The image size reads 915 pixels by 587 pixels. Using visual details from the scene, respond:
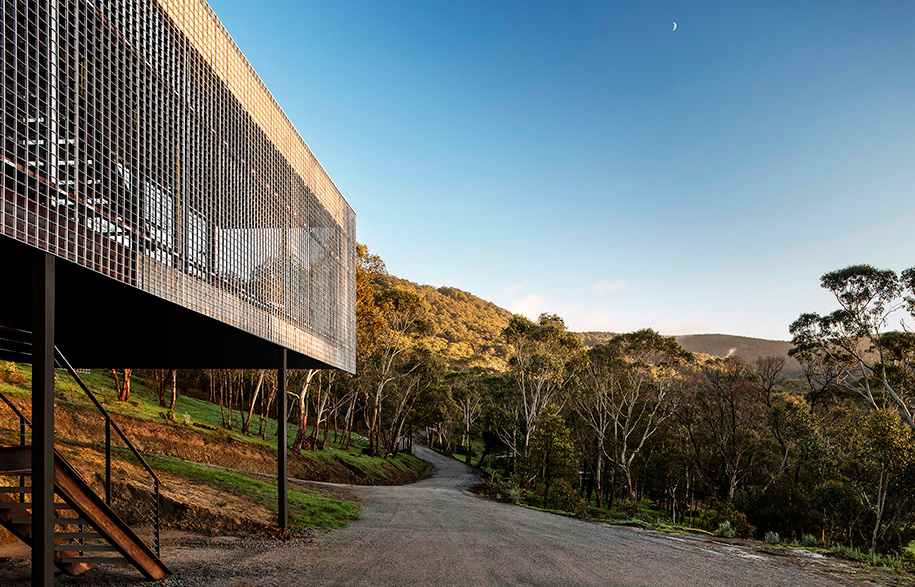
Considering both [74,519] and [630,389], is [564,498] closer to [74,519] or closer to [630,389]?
[630,389]

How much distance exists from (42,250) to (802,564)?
603 inches

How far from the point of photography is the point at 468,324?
431 ft

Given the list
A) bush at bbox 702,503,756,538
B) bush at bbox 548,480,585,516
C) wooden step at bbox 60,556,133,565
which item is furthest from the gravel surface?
bush at bbox 548,480,585,516

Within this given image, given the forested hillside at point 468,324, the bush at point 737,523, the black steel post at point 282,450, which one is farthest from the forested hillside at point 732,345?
the black steel post at point 282,450

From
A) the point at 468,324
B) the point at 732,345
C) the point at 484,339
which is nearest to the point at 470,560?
the point at 484,339

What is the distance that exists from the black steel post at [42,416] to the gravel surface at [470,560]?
9.28ft

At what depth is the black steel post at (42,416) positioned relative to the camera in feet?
14.0

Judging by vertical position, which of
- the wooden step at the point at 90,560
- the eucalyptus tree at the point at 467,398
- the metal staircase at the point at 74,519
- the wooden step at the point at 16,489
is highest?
the wooden step at the point at 16,489

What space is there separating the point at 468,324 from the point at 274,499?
119 metres

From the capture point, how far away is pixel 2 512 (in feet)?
18.3

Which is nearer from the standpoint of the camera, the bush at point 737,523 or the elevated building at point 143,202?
the elevated building at point 143,202

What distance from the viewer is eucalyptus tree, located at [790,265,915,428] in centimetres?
2764

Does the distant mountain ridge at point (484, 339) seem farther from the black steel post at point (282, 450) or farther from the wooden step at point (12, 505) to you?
the wooden step at point (12, 505)

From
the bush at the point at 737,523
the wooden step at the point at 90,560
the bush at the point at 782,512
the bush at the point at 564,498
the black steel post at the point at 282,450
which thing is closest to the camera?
the wooden step at the point at 90,560
